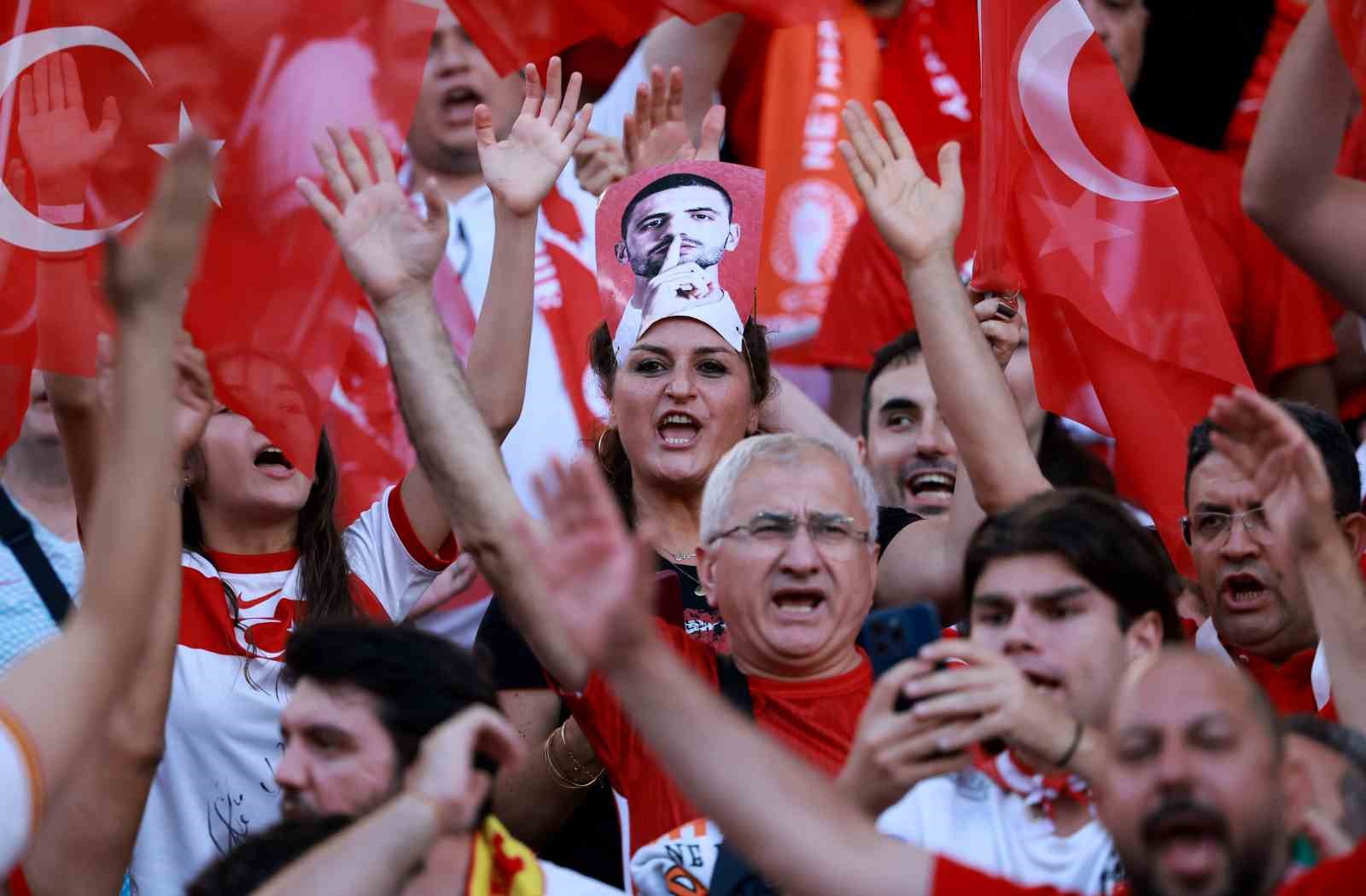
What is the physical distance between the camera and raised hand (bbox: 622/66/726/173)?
483 cm

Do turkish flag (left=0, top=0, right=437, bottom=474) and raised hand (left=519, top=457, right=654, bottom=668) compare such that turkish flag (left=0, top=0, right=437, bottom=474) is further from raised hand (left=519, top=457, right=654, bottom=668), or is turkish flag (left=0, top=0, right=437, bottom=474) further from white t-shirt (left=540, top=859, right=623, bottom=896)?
raised hand (left=519, top=457, right=654, bottom=668)

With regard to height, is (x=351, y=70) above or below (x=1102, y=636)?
above

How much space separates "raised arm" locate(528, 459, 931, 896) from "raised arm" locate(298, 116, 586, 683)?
934 mm

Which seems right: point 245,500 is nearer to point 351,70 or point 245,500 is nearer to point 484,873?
point 351,70

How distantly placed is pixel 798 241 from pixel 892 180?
197cm

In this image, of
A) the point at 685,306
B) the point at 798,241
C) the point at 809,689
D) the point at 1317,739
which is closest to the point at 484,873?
the point at 809,689

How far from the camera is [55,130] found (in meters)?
4.26

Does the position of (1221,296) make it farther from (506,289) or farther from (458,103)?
(506,289)

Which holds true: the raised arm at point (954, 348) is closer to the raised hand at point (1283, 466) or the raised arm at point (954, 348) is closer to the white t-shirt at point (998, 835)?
the raised hand at point (1283, 466)

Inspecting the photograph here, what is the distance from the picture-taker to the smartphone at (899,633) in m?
3.05

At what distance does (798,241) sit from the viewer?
5879mm

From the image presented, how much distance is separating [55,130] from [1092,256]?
2112 mm

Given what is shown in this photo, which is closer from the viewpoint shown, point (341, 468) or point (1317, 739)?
point (1317, 739)

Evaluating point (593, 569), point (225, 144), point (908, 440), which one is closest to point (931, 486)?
point (908, 440)
